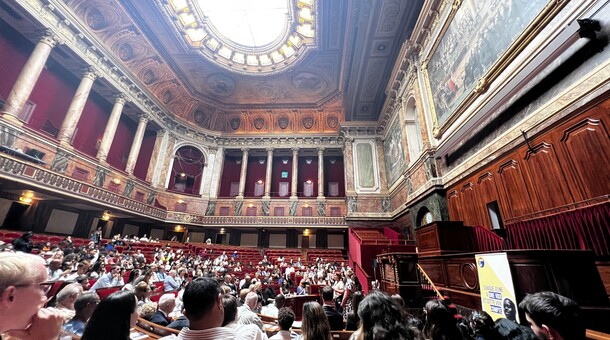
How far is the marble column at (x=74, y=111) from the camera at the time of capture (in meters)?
11.3

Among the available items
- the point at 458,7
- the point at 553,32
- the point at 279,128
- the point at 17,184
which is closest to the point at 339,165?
the point at 279,128

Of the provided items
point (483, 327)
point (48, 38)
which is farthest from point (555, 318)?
point (48, 38)

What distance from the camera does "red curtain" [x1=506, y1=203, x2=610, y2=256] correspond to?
3143mm

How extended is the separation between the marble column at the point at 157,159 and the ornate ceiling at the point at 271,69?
209 centimetres

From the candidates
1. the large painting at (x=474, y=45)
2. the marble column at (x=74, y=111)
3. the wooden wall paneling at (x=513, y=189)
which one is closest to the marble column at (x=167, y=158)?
the marble column at (x=74, y=111)

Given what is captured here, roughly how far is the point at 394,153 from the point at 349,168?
11.5 ft

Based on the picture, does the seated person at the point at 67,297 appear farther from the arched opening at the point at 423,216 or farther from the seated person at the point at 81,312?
A: the arched opening at the point at 423,216

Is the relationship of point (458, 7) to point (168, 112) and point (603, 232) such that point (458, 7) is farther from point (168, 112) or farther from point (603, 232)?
point (168, 112)

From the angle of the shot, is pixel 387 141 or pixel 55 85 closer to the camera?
pixel 55 85

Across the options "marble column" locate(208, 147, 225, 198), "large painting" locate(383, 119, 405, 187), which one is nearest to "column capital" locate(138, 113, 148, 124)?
"marble column" locate(208, 147, 225, 198)

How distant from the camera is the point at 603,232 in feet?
10.2

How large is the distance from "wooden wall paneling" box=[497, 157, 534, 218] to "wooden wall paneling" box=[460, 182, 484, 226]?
2.85ft

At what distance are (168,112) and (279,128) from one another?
863cm

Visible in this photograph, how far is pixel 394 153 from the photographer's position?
45.4 ft
